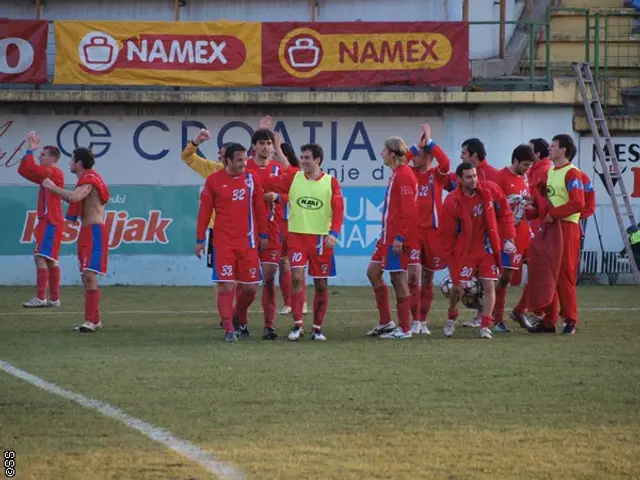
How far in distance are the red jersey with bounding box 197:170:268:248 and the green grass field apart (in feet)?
3.57

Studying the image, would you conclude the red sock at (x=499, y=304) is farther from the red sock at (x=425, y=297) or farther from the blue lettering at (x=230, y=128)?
the blue lettering at (x=230, y=128)

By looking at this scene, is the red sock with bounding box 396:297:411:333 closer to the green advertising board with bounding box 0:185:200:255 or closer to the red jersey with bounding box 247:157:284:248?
the red jersey with bounding box 247:157:284:248

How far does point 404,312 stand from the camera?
576 inches

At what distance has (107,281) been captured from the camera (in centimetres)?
2509

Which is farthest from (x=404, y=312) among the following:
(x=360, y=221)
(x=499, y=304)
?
(x=360, y=221)

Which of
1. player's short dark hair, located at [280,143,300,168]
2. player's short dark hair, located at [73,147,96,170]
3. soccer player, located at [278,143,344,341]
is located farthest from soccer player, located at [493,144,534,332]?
player's short dark hair, located at [73,147,96,170]

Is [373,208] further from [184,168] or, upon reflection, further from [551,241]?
[551,241]

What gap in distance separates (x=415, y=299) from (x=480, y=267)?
127 centimetres

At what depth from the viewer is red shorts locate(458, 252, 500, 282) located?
47.2 feet

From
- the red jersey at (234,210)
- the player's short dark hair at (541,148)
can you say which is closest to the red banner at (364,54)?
the player's short dark hair at (541,148)

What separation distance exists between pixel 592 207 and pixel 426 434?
7.36m

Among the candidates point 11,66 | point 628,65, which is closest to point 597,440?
point 11,66

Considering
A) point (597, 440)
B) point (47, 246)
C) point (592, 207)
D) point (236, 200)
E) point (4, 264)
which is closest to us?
point (597, 440)

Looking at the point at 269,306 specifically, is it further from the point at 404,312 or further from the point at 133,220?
the point at 133,220
